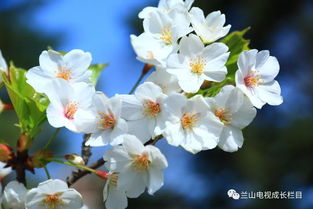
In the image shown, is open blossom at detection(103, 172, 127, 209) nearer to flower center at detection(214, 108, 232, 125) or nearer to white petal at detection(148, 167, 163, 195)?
white petal at detection(148, 167, 163, 195)

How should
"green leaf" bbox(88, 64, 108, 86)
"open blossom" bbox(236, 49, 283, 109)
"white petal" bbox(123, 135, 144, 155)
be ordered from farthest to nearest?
"green leaf" bbox(88, 64, 108, 86) < "open blossom" bbox(236, 49, 283, 109) < "white petal" bbox(123, 135, 144, 155)

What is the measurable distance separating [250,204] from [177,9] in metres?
5.25

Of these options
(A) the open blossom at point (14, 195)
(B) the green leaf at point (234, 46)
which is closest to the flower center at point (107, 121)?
(A) the open blossom at point (14, 195)

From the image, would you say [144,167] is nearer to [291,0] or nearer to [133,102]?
[133,102]

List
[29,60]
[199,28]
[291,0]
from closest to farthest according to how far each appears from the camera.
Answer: [199,28] → [291,0] → [29,60]

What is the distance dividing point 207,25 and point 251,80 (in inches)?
5.8

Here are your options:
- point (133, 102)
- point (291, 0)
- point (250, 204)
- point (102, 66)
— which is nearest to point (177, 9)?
point (133, 102)

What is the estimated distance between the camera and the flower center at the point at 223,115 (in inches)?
35.9

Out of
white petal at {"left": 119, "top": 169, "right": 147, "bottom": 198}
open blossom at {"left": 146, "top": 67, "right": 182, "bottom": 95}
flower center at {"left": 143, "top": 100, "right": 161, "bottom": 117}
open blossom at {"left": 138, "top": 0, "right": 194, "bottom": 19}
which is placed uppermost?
open blossom at {"left": 138, "top": 0, "right": 194, "bottom": 19}

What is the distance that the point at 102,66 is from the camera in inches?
48.7

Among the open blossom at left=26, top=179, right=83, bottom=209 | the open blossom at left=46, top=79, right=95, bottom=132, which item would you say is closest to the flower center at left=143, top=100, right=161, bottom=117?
the open blossom at left=46, top=79, right=95, bottom=132

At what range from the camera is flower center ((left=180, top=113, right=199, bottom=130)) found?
877 millimetres

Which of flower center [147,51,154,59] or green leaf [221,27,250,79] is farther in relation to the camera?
green leaf [221,27,250,79]

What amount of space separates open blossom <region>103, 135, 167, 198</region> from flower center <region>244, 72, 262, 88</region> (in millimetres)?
233
